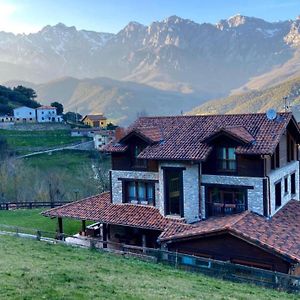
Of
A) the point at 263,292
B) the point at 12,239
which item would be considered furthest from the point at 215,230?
the point at 12,239

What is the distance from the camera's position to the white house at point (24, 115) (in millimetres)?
116181

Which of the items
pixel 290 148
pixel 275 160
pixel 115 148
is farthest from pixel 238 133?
pixel 115 148

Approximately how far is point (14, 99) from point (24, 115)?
16537mm

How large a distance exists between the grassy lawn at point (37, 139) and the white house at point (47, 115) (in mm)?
16196

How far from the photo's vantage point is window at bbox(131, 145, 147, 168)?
29.2 m

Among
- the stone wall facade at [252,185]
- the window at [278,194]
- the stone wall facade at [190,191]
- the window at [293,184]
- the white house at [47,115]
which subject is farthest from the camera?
the white house at [47,115]

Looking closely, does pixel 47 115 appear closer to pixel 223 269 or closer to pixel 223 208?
pixel 223 208

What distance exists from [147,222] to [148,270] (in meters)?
7.18

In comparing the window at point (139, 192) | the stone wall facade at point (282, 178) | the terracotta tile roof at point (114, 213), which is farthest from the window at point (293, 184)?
the window at point (139, 192)

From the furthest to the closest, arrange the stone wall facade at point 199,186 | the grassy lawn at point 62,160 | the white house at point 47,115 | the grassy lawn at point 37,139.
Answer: the white house at point 47,115, the grassy lawn at point 37,139, the grassy lawn at point 62,160, the stone wall facade at point 199,186

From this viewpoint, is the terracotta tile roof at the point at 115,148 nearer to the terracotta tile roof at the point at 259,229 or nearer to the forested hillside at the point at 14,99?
the terracotta tile roof at the point at 259,229

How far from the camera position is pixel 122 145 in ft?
98.1

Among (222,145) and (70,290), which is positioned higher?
(222,145)

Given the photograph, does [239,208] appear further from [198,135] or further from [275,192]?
[198,135]
